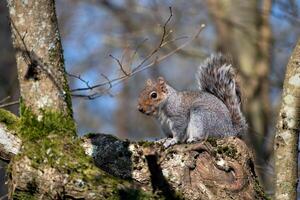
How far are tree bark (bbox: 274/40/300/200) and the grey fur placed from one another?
2.81 ft

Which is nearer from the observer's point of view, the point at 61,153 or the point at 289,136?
the point at 61,153

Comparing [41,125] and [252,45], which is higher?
[252,45]

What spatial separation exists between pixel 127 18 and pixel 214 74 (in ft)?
18.0

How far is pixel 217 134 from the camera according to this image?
13.6ft

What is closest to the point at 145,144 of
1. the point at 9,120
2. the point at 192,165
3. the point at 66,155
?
the point at 192,165

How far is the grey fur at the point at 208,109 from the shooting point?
4.15 metres

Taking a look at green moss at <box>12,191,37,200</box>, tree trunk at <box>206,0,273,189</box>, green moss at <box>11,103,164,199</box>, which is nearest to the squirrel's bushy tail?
green moss at <box>11,103,164,199</box>

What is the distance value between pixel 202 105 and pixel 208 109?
0.31 ft

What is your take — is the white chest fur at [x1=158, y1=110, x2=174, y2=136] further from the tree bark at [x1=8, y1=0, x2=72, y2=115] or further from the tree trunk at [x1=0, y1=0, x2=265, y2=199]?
the tree bark at [x1=8, y1=0, x2=72, y2=115]

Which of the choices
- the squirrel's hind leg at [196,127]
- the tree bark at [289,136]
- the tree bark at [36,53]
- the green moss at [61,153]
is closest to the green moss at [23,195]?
the green moss at [61,153]

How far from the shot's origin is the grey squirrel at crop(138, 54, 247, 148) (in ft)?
13.6

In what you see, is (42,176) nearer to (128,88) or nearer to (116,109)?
(128,88)

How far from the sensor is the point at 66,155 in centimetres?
282

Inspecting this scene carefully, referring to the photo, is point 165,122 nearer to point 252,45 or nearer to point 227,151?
point 227,151
